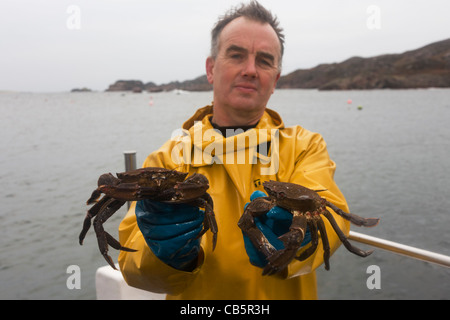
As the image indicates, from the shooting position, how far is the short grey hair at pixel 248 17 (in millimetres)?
2447

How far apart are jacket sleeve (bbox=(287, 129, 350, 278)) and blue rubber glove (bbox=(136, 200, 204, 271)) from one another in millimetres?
559

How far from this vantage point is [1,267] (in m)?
8.12

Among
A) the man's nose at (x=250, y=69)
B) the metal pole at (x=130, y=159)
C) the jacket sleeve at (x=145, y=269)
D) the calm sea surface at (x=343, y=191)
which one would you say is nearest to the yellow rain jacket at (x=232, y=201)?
the jacket sleeve at (x=145, y=269)

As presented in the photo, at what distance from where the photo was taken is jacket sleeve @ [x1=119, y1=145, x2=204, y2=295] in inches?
75.6

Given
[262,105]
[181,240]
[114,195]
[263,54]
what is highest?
[263,54]

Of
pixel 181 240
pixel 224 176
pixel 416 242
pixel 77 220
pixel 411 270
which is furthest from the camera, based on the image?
pixel 77 220

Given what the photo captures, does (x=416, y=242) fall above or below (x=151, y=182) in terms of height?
below

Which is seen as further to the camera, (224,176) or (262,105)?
(262,105)

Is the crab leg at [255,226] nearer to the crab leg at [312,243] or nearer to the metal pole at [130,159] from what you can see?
the crab leg at [312,243]

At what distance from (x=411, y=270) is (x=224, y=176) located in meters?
7.29

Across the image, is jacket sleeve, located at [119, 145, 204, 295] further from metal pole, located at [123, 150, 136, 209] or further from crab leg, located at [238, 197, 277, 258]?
metal pole, located at [123, 150, 136, 209]

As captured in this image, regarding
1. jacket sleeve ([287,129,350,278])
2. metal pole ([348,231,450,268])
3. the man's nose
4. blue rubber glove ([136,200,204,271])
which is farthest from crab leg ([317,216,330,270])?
the man's nose

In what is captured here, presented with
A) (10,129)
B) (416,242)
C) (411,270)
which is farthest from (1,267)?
(10,129)
